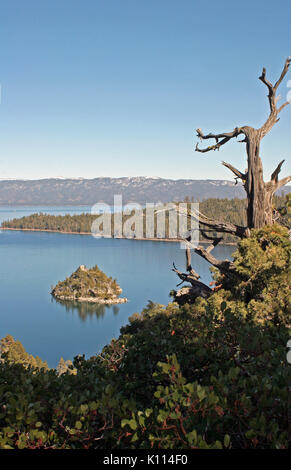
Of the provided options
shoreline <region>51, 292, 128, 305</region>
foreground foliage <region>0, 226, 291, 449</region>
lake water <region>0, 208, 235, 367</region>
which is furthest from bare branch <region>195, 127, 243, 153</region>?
shoreline <region>51, 292, 128, 305</region>

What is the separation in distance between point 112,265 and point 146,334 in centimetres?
9145

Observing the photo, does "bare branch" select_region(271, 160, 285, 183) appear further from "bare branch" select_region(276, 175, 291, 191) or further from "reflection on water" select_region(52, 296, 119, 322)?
"reflection on water" select_region(52, 296, 119, 322)

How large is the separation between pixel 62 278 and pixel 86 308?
1485cm

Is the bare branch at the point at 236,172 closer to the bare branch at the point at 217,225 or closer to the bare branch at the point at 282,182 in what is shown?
the bare branch at the point at 282,182

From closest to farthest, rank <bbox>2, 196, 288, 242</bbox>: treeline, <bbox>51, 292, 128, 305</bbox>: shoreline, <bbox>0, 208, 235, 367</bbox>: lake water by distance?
<bbox>0, 208, 235, 367</bbox>: lake water < <bbox>51, 292, 128, 305</bbox>: shoreline < <bbox>2, 196, 288, 242</bbox>: treeline

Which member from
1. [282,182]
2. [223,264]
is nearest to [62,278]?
[223,264]

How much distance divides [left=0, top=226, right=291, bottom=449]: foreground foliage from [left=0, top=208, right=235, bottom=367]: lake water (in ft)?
137

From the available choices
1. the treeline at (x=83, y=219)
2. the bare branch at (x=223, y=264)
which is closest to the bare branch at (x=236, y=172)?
the bare branch at (x=223, y=264)

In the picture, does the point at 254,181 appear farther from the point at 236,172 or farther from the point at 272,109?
the point at 272,109

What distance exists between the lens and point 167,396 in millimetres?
2422

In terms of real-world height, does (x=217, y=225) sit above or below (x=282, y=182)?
below

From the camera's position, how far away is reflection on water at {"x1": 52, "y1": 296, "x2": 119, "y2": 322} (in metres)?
63.9

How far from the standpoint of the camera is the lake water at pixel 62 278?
51250mm
